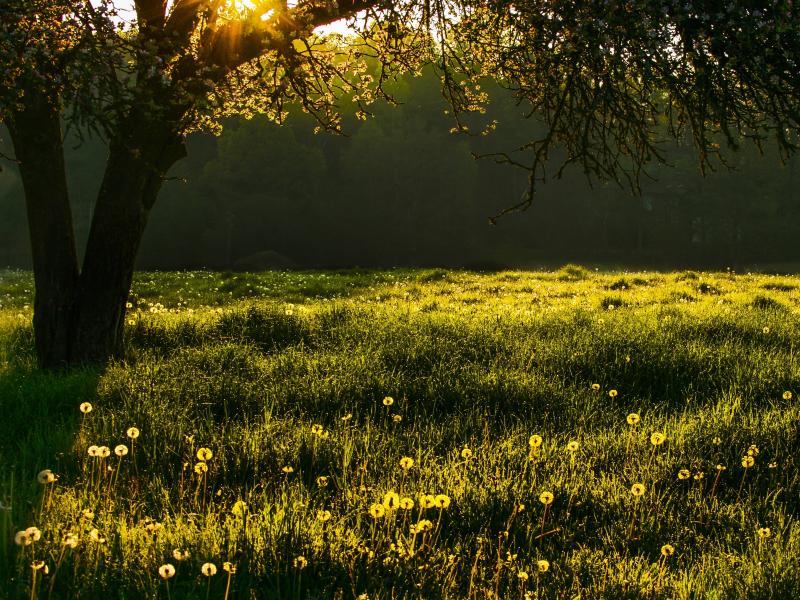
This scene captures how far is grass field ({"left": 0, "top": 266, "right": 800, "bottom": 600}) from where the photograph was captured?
351cm

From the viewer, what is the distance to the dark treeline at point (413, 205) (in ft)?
214

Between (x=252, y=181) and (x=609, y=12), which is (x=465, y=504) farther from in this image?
(x=252, y=181)

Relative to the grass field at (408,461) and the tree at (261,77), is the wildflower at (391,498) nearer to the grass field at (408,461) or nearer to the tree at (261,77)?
the grass field at (408,461)

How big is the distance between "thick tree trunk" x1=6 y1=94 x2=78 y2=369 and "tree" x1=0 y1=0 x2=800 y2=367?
18mm

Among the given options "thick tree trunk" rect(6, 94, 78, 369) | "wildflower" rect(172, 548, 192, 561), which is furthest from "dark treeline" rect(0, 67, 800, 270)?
"wildflower" rect(172, 548, 192, 561)

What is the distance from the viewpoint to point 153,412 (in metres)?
6.10

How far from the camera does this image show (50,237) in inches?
327

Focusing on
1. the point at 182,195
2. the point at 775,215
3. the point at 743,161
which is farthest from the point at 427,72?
the point at 775,215

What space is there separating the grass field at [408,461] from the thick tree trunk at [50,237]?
60 cm

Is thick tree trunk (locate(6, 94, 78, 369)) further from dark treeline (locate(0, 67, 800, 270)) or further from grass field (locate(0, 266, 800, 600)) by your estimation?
dark treeline (locate(0, 67, 800, 270))

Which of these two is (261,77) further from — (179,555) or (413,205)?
(413,205)

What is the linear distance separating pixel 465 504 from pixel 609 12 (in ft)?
14.5

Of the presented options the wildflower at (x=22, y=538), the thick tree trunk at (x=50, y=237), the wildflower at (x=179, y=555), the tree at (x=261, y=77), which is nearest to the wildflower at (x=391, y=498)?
the wildflower at (x=179, y=555)

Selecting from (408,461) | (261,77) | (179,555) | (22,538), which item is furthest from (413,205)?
(22,538)
